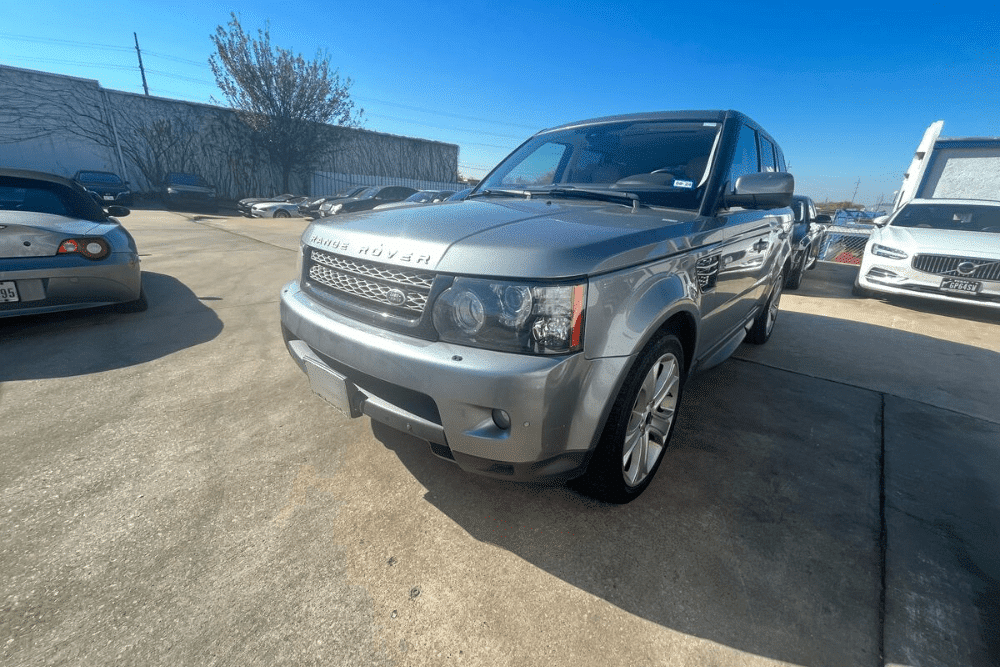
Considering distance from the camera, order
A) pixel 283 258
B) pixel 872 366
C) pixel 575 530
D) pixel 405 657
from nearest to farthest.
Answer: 1. pixel 405 657
2. pixel 575 530
3. pixel 872 366
4. pixel 283 258

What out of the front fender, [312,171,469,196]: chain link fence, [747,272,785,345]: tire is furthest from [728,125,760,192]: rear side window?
[312,171,469,196]: chain link fence

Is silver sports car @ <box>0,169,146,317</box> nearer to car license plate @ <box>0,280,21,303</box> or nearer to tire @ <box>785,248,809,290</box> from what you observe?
car license plate @ <box>0,280,21,303</box>

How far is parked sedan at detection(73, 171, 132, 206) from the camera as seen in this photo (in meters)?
15.4

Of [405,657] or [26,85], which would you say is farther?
[26,85]

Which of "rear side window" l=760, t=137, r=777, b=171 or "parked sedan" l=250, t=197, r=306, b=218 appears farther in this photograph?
"parked sedan" l=250, t=197, r=306, b=218

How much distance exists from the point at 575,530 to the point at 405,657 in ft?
2.53

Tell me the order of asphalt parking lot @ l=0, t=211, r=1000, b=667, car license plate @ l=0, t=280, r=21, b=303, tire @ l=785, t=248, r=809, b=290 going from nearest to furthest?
asphalt parking lot @ l=0, t=211, r=1000, b=667, car license plate @ l=0, t=280, r=21, b=303, tire @ l=785, t=248, r=809, b=290

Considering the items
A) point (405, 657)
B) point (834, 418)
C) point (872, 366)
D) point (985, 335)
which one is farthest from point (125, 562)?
point (985, 335)

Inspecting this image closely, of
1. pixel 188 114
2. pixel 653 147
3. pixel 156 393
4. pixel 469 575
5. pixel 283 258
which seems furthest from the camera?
pixel 188 114

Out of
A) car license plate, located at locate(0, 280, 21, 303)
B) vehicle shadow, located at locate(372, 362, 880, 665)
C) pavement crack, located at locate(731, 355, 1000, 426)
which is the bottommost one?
vehicle shadow, located at locate(372, 362, 880, 665)

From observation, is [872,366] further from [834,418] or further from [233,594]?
[233,594]

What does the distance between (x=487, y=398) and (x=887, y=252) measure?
7085mm

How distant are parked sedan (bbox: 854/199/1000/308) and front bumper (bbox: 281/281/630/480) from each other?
6.36 meters

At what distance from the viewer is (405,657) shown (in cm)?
128
